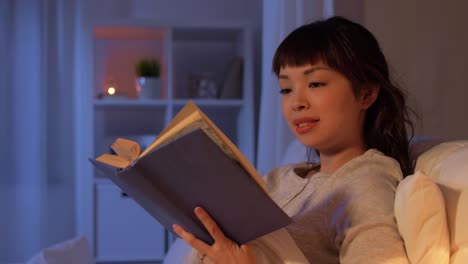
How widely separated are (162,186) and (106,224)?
2.44 meters

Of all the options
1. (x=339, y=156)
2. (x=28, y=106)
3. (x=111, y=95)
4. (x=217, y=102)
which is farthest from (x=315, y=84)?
(x=28, y=106)

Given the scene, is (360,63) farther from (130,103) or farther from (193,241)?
(130,103)

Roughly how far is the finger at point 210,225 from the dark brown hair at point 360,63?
393 millimetres

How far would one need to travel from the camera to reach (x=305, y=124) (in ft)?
3.72

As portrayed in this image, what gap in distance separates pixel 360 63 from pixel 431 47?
990mm

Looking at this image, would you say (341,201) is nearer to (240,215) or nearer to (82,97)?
(240,215)

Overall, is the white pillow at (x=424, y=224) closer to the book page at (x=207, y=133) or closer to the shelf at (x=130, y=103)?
the book page at (x=207, y=133)

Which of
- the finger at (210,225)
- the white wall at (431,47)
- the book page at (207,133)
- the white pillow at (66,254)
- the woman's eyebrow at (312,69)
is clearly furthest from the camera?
the white wall at (431,47)

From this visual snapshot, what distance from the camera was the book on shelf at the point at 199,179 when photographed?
726 mm

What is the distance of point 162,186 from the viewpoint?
833mm

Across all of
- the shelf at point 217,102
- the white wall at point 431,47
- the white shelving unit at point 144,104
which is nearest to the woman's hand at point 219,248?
the white wall at point 431,47

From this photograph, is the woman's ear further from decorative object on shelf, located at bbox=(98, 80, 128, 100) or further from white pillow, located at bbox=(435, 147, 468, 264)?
decorative object on shelf, located at bbox=(98, 80, 128, 100)

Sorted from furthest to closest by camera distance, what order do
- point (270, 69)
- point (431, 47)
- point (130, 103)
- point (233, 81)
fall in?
1. point (233, 81)
2. point (130, 103)
3. point (270, 69)
4. point (431, 47)

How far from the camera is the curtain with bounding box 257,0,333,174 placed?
6.81ft
